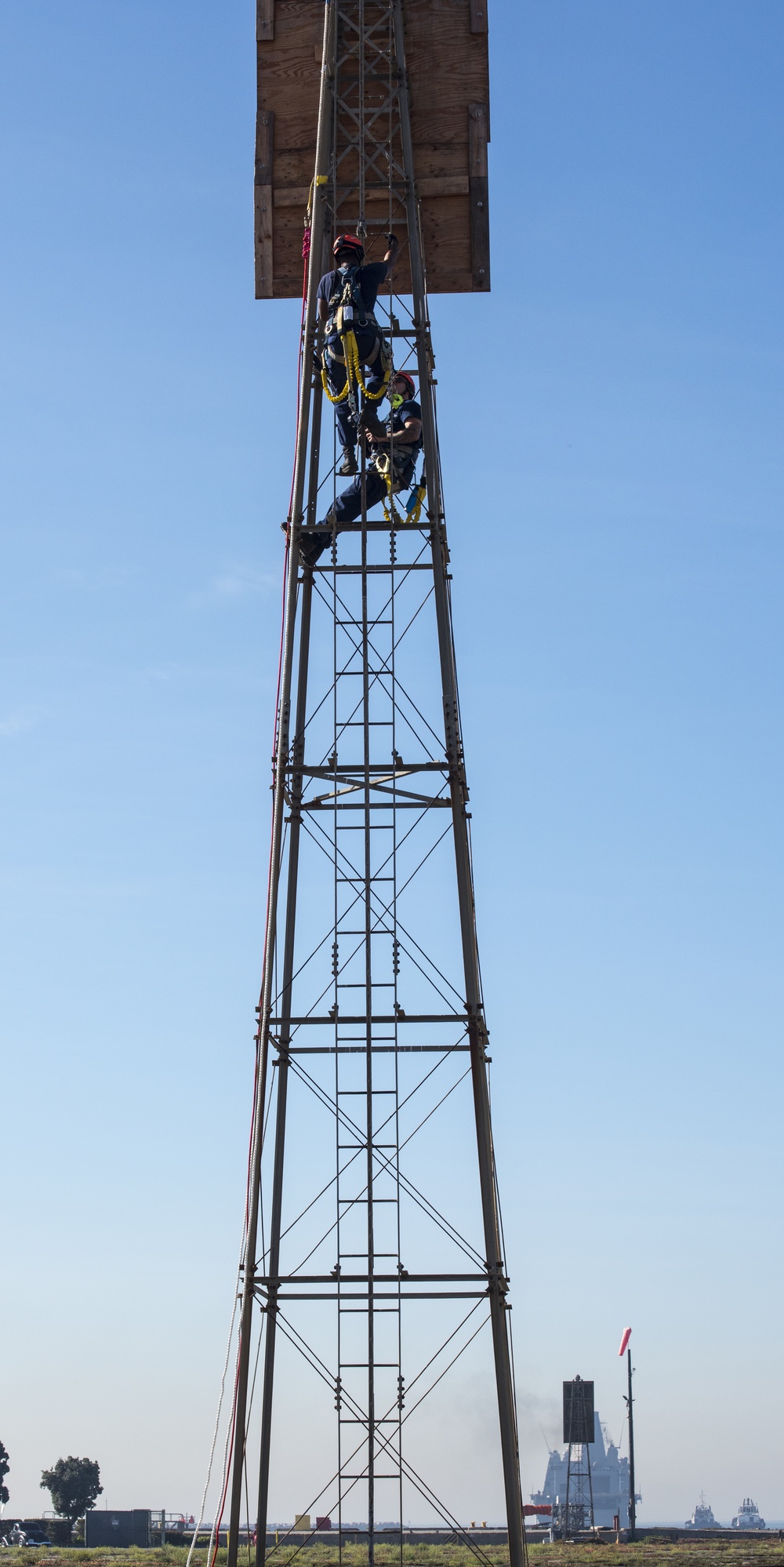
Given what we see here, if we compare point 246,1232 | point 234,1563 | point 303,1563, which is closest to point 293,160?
point 246,1232

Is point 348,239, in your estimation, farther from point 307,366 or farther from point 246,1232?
point 246,1232

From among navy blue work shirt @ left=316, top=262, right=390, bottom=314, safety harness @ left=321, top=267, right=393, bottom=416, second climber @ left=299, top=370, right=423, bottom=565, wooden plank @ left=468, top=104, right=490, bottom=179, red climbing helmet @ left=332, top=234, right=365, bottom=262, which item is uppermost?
wooden plank @ left=468, top=104, right=490, bottom=179

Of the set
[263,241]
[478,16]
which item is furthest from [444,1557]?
[478,16]

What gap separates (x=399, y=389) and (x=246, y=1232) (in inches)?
312

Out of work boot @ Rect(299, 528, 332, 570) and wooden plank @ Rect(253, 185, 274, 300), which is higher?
wooden plank @ Rect(253, 185, 274, 300)

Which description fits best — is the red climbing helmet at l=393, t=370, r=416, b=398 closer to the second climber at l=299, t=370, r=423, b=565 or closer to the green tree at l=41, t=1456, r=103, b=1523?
the second climber at l=299, t=370, r=423, b=565

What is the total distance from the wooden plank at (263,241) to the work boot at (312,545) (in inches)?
119

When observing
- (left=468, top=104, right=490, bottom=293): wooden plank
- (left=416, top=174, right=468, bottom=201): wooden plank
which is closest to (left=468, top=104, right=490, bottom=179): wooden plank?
(left=468, top=104, right=490, bottom=293): wooden plank

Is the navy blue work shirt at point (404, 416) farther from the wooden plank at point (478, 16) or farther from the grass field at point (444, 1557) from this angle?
the grass field at point (444, 1557)

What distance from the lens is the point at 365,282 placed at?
56.3ft

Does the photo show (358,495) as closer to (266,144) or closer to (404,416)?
(404,416)

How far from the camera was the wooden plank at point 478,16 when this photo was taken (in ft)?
60.4

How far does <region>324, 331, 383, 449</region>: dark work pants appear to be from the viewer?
17.1 meters

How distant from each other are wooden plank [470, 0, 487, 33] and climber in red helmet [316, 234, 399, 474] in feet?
7.83
